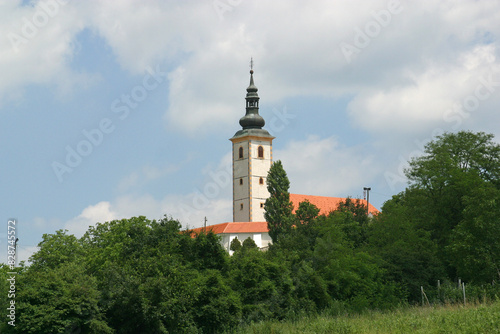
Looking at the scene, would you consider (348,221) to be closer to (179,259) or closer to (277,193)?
(277,193)

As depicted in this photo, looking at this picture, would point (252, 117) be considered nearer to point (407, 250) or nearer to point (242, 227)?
point (242, 227)

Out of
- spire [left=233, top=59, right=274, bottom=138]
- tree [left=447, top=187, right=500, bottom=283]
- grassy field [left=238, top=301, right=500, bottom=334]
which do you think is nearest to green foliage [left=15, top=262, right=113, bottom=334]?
grassy field [left=238, top=301, right=500, bottom=334]

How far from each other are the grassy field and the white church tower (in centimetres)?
6698

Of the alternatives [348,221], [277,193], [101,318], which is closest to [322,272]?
[101,318]

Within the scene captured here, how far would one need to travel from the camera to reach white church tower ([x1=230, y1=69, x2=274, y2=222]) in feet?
330

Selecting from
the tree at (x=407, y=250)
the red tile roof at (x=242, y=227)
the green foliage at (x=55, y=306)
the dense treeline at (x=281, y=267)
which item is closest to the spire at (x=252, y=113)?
the red tile roof at (x=242, y=227)

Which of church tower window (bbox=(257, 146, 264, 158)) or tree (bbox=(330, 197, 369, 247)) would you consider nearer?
tree (bbox=(330, 197, 369, 247))

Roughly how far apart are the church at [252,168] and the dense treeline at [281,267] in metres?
33.1

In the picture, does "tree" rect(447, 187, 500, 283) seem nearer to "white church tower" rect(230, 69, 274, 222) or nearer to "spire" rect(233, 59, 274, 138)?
"white church tower" rect(230, 69, 274, 222)

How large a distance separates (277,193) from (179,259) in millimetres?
41027

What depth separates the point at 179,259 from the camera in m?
39.5

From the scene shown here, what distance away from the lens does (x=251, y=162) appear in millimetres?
102375

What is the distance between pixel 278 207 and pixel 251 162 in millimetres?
25270

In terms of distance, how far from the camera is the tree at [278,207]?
252ft
